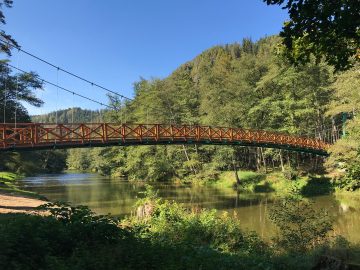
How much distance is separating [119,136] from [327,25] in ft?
63.1

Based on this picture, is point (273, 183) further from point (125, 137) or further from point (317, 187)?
point (125, 137)

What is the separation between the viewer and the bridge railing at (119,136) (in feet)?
60.8

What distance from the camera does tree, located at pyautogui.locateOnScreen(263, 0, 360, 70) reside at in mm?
3908

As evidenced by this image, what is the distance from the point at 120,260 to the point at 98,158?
62.8 metres

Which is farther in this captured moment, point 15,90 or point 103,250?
point 15,90

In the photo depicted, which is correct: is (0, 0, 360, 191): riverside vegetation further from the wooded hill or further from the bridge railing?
the bridge railing

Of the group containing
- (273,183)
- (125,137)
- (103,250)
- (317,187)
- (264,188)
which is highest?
(125,137)

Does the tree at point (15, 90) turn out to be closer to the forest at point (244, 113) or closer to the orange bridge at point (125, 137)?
the forest at point (244, 113)

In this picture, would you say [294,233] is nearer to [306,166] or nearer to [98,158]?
[306,166]

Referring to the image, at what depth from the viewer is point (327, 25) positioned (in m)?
4.26

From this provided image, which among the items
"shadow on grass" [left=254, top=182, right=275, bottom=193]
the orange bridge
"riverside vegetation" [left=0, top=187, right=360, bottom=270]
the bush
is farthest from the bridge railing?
the bush

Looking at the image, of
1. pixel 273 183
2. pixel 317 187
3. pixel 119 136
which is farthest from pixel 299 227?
pixel 273 183

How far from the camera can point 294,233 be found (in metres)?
10.4

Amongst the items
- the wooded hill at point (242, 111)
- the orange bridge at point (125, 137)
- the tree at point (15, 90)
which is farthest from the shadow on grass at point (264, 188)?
the tree at point (15, 90)
